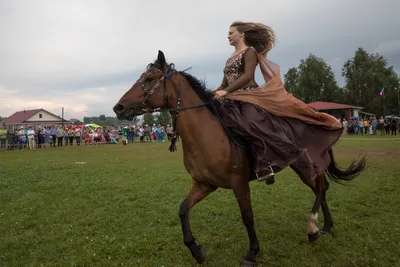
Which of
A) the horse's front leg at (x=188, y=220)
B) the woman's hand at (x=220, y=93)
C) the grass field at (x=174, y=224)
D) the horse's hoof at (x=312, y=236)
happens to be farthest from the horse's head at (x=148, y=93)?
the horse's hoof at (x=312, y=236)

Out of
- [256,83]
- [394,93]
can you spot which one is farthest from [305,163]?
[394,93]

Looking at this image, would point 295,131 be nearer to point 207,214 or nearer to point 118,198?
point 207,214

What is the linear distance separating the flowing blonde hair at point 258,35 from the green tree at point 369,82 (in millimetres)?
70962

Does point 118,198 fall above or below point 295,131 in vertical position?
below

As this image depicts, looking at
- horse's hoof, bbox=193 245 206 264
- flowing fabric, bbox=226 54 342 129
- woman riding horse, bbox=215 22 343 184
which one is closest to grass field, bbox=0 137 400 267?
horse's hoof, bbox=193 245 206 264

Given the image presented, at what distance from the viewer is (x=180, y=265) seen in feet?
14.9

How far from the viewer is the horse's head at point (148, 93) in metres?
4.35

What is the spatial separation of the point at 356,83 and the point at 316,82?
8.78 metres

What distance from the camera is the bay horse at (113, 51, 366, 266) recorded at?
440cm

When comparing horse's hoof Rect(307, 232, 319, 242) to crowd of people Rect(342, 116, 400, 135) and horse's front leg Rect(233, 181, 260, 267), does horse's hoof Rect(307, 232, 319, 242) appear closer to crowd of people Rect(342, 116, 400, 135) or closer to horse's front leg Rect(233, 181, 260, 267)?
horse's front leg Rect(233, 181, 260, 267)

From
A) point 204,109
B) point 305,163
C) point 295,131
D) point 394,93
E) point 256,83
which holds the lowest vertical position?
point 305,163

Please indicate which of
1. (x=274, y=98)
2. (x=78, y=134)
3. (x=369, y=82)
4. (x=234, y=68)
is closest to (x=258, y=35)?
(x=234, y=68)

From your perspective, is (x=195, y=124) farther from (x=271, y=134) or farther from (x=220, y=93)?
(x=271, y=134)

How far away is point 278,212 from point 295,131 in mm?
2570
